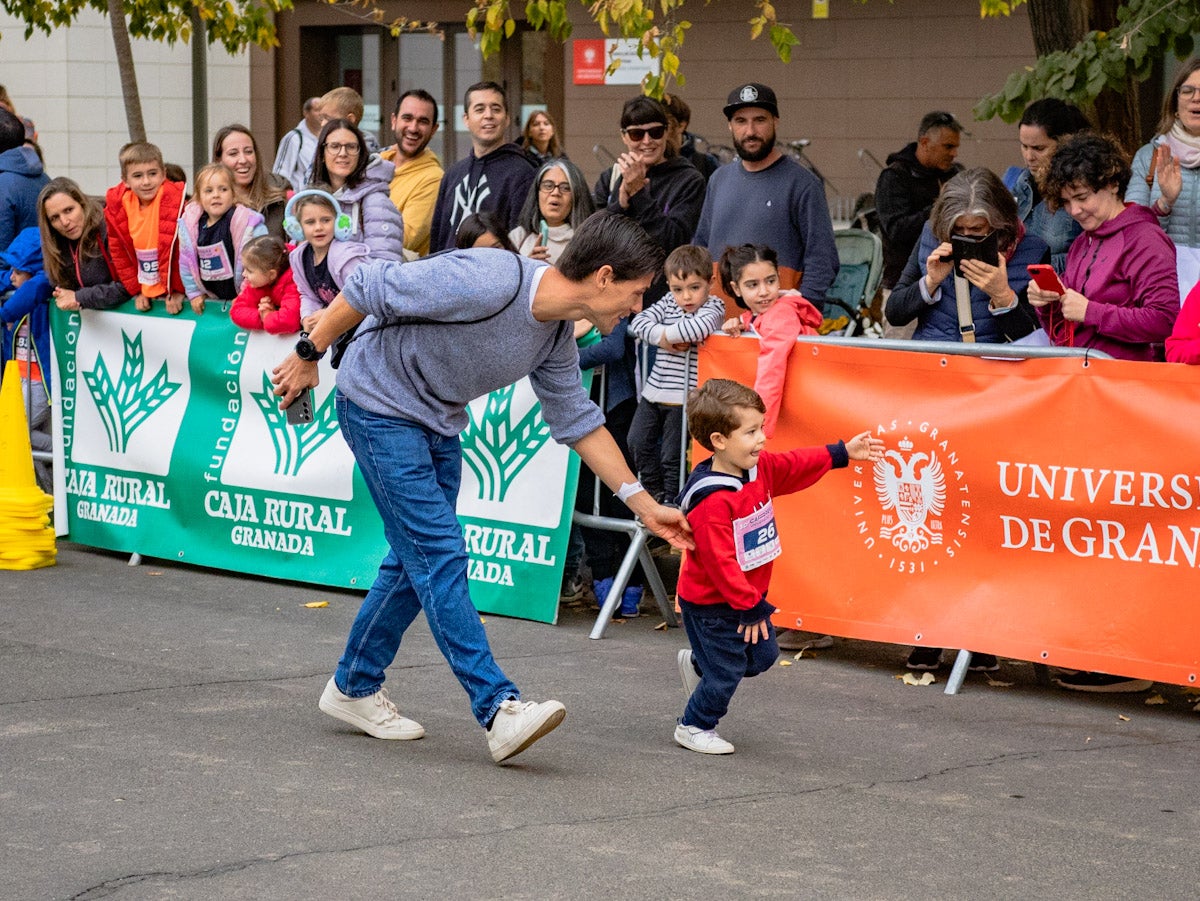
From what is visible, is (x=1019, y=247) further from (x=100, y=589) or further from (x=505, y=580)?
(x=100, y=589)

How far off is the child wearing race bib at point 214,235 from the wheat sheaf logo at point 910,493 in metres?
3.61

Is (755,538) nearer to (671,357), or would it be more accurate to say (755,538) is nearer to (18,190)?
(671,357)

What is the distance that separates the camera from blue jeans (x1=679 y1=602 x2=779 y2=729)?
534 centimetres

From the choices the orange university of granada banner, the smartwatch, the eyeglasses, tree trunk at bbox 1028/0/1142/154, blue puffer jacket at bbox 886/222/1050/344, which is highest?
tree trunk at bbox 1028/0/1142/154

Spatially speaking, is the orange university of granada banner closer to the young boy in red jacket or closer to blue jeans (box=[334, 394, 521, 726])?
blue jeans (box=[334, 394, 521, 726])

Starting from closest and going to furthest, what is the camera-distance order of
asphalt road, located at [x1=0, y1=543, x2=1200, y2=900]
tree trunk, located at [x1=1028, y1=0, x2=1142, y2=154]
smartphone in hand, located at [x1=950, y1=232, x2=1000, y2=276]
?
asphalt road, located at [x1=0, y1=543, x2=1200, y2=900] → smartphone in hand, located at [x1=950, y1=232, x2=1000, y2=276] → tree trunk, located at [x1=1028, y1=0, x2=1142, y2=154]

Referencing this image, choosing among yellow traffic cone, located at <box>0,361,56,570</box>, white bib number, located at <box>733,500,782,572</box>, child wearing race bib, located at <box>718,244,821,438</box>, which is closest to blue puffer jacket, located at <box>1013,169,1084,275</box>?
child wearing race bib, located at <box>718,244,821,438</box>

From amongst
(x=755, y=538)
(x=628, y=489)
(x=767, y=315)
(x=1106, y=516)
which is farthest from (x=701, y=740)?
(x=767, y=315)

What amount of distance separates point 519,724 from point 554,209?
Answer: 3422mm

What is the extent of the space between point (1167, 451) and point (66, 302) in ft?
18.9

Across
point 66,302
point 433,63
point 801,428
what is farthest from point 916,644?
point 433,63

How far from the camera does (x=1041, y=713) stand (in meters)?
6.02

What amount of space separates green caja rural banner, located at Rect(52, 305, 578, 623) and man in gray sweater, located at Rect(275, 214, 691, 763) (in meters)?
1.94

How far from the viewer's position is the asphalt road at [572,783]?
13.9 ft
